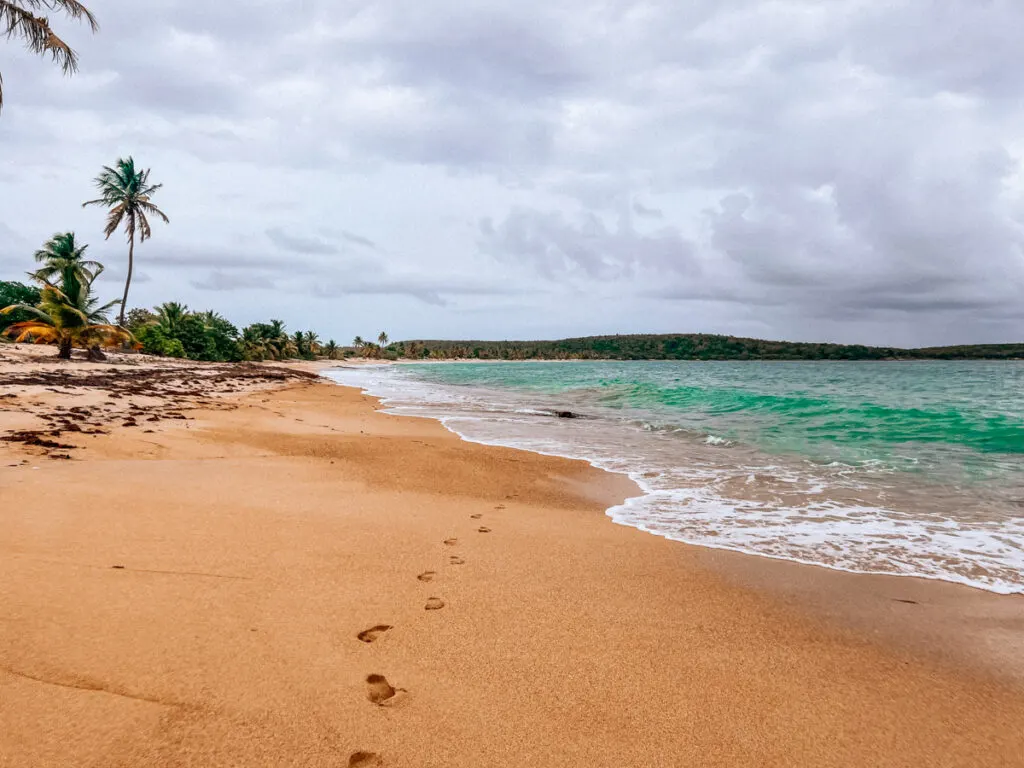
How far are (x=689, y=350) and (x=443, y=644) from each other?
183681mm

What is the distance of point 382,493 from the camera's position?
6.27 metres

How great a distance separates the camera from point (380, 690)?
2.32m

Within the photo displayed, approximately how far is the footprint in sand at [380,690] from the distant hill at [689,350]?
150 metres

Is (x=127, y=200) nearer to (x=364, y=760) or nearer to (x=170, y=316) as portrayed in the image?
(x=170, y=316)

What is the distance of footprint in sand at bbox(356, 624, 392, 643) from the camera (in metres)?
2.75

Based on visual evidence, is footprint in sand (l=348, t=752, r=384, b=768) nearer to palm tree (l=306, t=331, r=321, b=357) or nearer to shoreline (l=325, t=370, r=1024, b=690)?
shoreline (l=325, t=370, r=1024, b=690)

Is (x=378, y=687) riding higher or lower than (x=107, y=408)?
lower

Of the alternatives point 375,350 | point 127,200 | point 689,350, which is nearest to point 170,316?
point 127,200

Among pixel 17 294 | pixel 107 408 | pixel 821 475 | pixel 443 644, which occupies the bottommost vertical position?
pixel 821 475

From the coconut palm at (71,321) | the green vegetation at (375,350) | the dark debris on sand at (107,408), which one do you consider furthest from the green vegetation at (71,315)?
the green vegetation at (375,350)

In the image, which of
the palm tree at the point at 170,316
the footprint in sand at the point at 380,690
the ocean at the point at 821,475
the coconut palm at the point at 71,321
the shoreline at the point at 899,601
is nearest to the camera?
the footprint in sand at the point at 380,690

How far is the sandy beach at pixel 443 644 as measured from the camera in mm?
2023

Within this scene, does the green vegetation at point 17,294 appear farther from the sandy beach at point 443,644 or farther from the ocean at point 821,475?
the sandy beach at point 443,644

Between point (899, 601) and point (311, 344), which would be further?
point (311, 344)
